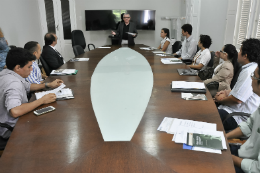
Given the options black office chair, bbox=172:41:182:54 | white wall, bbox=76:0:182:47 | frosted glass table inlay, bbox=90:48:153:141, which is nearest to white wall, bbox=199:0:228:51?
black office chair, bbox=172:41:182:54

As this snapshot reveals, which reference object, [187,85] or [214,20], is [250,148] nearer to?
[187,85]

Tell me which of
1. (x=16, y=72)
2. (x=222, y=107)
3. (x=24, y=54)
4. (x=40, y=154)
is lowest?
(x=222, y=107)

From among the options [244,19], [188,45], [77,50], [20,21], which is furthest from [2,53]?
[244,19]

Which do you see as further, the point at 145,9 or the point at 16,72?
the point at 145,9

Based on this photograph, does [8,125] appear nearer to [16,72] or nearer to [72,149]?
[16,72]

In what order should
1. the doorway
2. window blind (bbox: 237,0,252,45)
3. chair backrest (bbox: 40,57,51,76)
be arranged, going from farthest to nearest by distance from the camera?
the doorway < window blind (bbox: 237,0,252,45) < chair backrest (bbox: 40,57,51,76)

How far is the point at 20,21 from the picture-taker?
199 inches

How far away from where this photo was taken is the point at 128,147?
108 centimetres

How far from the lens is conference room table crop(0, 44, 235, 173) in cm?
94

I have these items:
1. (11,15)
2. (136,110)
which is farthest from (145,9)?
(136,110)

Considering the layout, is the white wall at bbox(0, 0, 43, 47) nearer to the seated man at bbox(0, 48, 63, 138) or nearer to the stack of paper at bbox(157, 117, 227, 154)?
the seated man at bbox(0, 48, 63, 138)

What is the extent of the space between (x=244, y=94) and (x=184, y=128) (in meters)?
0.83

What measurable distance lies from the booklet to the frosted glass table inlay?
1.09 ft

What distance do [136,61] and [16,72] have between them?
1.79 meters
